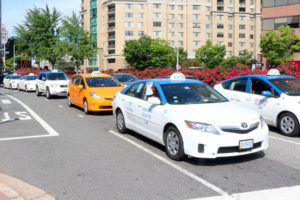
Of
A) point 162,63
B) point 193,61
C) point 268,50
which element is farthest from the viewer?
point 193,61

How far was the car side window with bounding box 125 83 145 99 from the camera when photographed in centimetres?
788

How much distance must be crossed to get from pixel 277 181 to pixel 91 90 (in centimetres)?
894

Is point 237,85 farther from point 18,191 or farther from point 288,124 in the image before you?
point 18,191

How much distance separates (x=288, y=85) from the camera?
30.0 ft

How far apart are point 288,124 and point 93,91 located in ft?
23.1

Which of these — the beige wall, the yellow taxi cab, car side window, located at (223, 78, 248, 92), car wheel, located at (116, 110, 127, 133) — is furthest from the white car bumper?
the beige wall

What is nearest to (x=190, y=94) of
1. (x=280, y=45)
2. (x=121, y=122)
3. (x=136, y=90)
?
(x=136, y=90)

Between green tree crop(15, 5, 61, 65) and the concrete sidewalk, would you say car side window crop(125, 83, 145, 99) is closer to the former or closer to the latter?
the concrete sidewalk

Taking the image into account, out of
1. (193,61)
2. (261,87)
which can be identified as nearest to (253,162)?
(261,87)

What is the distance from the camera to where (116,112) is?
9102 mm

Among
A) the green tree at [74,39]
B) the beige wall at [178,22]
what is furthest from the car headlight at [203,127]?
the beige wall at [178,22]

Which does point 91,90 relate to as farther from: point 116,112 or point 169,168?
point 169,168

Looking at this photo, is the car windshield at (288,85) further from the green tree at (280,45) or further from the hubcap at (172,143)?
Result: the green tree at (280,45)

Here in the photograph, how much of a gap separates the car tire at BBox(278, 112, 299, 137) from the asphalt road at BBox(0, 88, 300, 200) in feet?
0.61
